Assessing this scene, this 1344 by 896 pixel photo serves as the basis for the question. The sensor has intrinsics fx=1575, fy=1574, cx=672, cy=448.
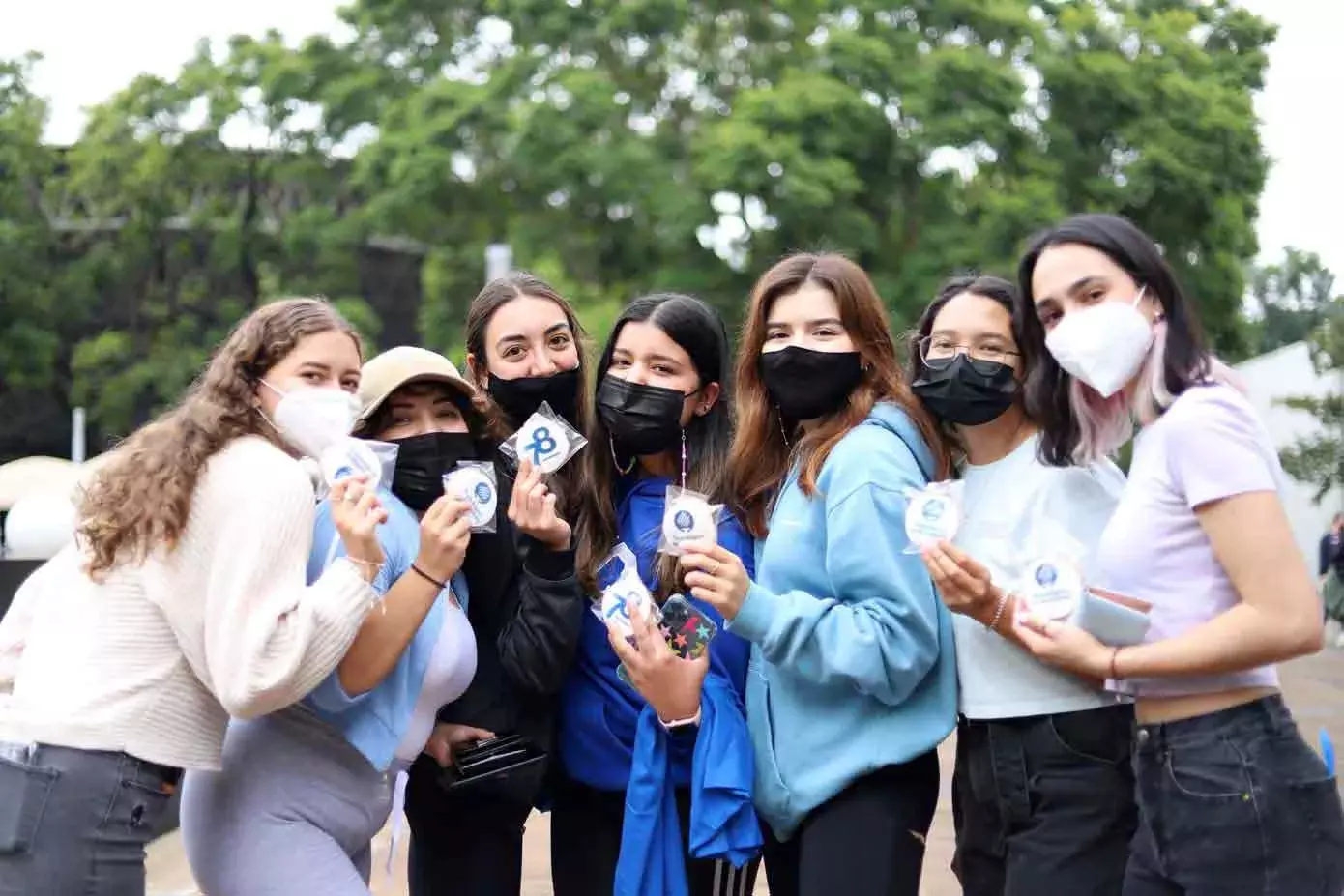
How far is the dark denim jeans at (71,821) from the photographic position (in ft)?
9.53

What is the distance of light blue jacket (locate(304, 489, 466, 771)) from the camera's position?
131 inches

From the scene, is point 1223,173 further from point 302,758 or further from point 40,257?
point 40,257

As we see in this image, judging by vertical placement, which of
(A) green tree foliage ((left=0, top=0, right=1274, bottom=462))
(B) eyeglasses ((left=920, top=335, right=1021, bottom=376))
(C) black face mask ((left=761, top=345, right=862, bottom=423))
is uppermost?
(A) green tree foliage ((left=0, top=0, right=1274, bottom=462))

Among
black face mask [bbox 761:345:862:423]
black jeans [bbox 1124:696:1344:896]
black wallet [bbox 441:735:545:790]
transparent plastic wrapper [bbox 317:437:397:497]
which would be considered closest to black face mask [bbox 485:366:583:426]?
black face mask [bbox 761:345:862:423]

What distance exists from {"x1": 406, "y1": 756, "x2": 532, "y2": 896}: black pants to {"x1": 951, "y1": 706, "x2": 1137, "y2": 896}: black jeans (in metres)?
1.18

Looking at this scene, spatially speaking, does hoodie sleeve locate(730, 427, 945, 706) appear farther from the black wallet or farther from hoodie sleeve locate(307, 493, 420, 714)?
hoodie sleeve locate(307, 493, 420, 714)

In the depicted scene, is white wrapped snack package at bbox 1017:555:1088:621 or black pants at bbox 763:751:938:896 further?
black pants at bbox 763:751:938:896

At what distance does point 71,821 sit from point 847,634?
160 centimetres

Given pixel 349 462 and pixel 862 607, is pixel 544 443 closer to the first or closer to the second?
pixel 349 462

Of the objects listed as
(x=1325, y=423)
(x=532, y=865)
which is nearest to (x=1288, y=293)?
(x=1325, y=423)

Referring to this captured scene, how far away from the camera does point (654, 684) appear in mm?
3611

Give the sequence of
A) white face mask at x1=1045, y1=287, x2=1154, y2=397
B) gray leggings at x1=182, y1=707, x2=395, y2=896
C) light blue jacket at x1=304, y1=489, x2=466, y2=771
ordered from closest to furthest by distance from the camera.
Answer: white face mask at x1=1045, y1=287, x2=1154, y2=397
gray leggings at x1=182, y1=707, x2=395, y2=896
light blue jacket at x1=304, y1=489, x2=466, y2=771

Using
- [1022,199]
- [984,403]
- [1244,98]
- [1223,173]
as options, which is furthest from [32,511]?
[1244,98]

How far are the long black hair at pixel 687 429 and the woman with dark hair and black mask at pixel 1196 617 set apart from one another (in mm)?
1099
